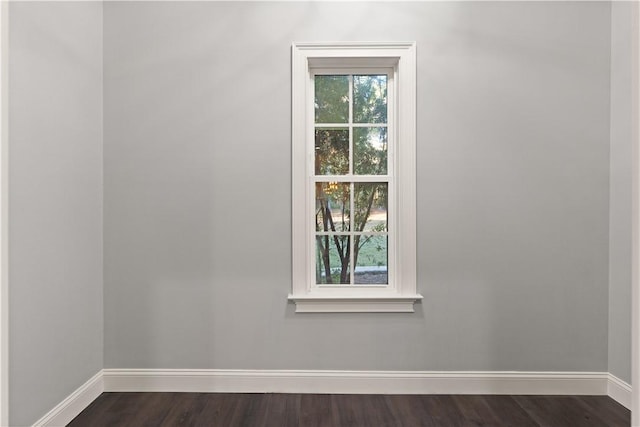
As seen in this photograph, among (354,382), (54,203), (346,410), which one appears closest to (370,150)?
(354,382)

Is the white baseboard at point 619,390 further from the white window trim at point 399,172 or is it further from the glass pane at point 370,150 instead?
the glass pane at point 370,150

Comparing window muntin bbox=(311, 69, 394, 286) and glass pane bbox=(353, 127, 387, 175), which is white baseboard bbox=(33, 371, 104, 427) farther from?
glass pane bbox=(353, 127, 387, 175)

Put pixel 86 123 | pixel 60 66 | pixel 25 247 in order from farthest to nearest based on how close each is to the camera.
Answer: pixel 86 123 < pixel 60 66 < pixel 25 247

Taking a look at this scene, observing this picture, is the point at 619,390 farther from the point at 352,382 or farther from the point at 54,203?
the point at 54,203

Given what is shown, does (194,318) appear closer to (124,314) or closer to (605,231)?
(124,314)

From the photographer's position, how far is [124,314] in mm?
2984

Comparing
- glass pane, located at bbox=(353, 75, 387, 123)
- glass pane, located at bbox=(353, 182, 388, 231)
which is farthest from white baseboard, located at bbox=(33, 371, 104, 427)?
glass pane, located at bbox=(353, 75, 387, 123)

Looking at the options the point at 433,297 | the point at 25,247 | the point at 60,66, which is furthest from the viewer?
the point at 433,297

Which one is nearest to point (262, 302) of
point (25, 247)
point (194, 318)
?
point (194, 318)

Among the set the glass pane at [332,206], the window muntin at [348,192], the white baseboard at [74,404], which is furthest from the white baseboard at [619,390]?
the white baseboard at [74,404]

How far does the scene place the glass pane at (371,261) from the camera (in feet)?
10.2

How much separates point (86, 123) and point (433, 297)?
248 cm

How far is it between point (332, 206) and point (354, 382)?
1181 millimetres

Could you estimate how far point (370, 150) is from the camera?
3.12 m
